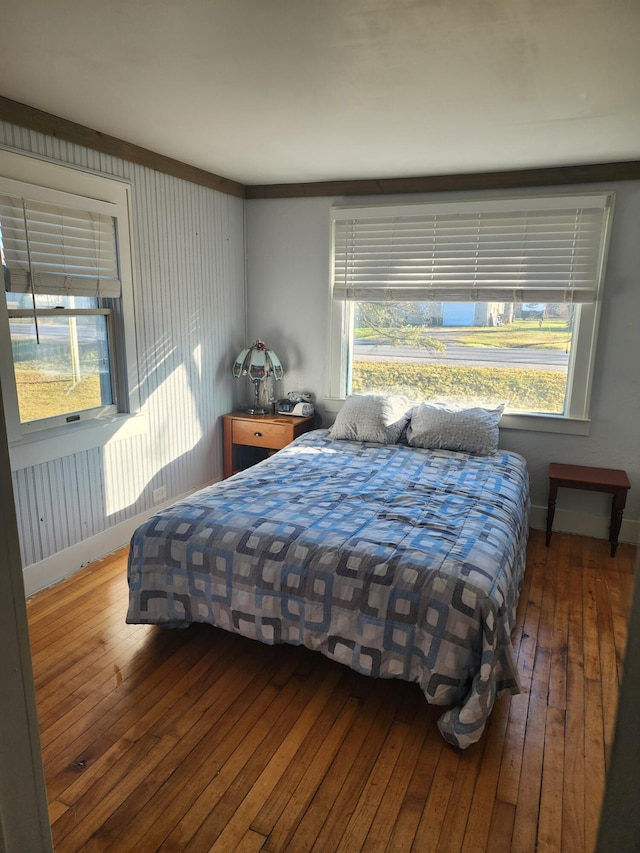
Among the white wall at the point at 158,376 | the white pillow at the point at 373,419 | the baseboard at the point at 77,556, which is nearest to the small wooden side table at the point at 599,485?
the white pillow at the point at 373,419

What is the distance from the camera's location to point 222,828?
5.30 ft

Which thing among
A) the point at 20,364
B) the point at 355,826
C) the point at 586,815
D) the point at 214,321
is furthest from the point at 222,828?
the point at 214,321

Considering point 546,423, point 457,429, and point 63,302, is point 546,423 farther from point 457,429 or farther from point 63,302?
point 63,302

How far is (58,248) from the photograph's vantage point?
9.21ft

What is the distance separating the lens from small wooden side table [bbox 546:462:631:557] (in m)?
3.37

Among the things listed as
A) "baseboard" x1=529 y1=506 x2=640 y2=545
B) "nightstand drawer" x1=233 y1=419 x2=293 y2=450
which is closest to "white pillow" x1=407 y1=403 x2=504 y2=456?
"baseboard" x1=529 y1=506 x2=640 y2=545

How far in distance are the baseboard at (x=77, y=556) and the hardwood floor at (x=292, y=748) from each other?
24 centimetres

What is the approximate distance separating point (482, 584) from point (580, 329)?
227 centimetres

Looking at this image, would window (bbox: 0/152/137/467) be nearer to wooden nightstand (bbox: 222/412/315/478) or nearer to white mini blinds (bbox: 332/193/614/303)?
wooden nightstand (bbox: 222/412/315/478)

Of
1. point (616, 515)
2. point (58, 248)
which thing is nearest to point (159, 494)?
point (58, 248)

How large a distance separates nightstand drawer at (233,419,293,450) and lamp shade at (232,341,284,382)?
371 mm

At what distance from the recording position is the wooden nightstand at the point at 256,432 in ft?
13.3

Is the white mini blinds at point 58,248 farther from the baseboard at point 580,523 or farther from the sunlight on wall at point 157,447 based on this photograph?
the baseboard at point 580,523

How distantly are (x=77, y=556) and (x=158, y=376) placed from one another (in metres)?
1.20
